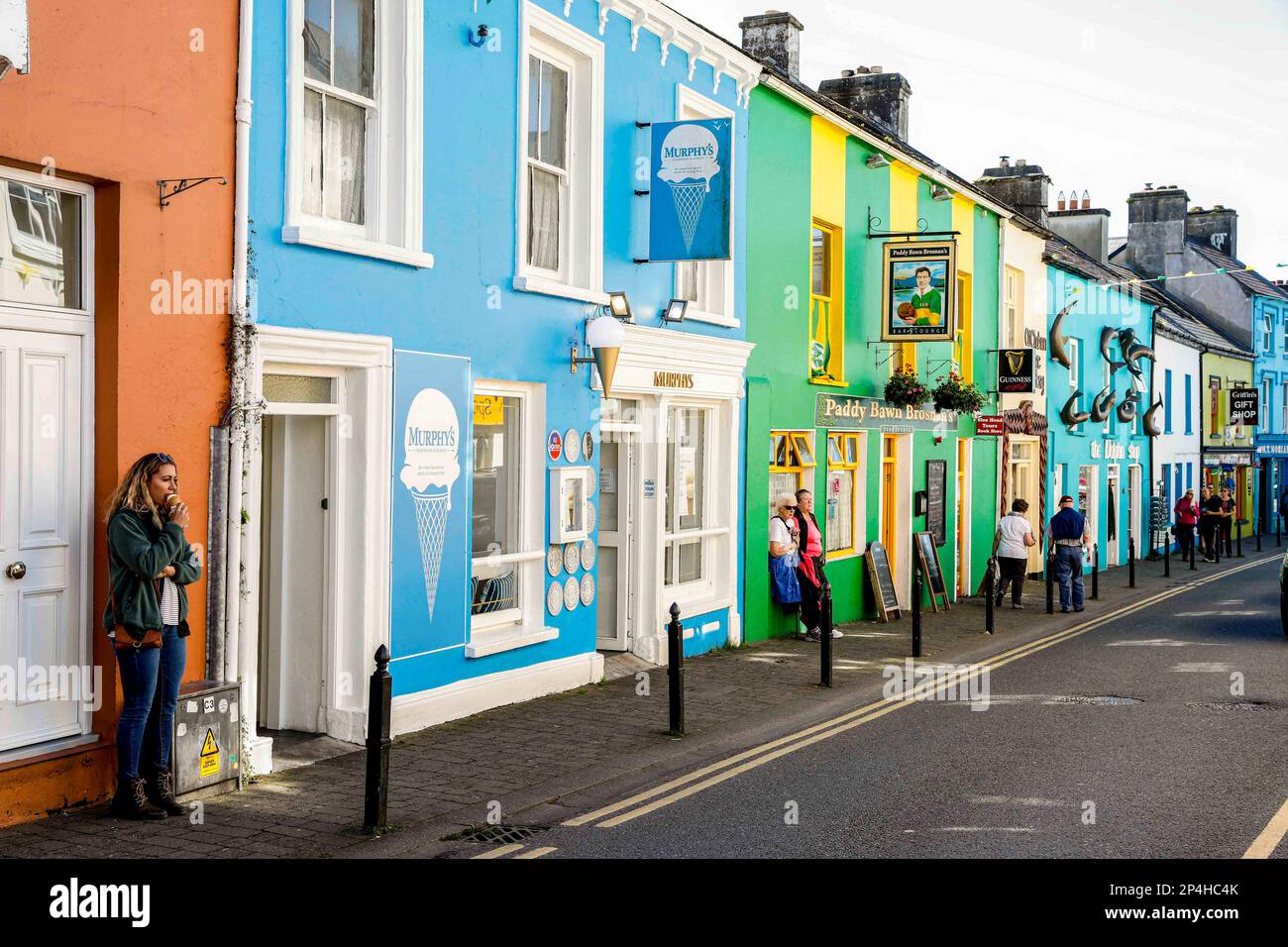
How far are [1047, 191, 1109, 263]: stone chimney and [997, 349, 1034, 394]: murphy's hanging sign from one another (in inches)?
590

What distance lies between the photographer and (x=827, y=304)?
18.4 metres

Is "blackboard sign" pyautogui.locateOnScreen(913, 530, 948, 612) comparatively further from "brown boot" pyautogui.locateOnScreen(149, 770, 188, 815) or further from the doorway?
"brown boot" pyautogui.locateOnScreen(149, 770, 188, 815)

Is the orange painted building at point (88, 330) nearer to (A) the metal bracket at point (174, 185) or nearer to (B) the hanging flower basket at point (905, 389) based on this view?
(A) the metal bracket at point (174, 185)

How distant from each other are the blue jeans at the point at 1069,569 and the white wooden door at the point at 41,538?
16613 mm

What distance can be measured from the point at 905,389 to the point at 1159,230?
29.8 m

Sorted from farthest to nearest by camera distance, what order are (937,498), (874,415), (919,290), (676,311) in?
(937,498) < (874,415) < (919,290) < (676,311)

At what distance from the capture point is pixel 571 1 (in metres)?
12.1

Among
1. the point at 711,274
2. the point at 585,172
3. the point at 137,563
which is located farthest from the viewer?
the point at 711,274

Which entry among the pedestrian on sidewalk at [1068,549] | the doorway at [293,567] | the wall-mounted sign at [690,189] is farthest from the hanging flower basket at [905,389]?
the doorway at [293,567]

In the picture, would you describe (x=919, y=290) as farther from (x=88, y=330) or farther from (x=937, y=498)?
(x=88, y=330)

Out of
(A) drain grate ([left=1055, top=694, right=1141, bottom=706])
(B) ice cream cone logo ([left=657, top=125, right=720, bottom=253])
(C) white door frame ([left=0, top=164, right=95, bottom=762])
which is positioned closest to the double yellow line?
(A) drain grate ([left=1055, top=694, right=1141, bottom=706])

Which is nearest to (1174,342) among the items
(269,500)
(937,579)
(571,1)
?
(937,579)

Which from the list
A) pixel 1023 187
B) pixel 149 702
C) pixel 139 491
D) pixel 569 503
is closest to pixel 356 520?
pixel 139 491
